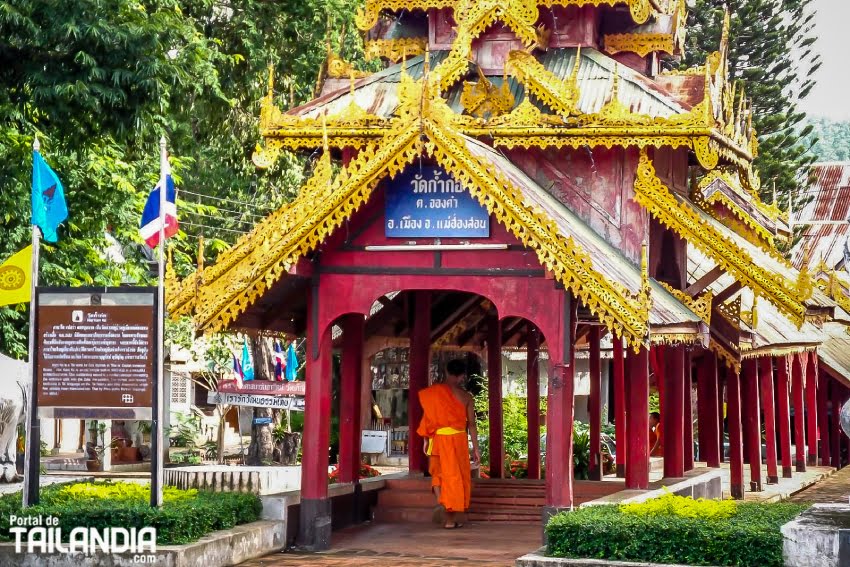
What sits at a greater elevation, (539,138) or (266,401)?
(539,138)

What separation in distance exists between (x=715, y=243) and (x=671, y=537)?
5.12 metres

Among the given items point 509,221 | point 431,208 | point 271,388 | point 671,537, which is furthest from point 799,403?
point 671,537

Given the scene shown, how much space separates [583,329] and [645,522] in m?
8.26

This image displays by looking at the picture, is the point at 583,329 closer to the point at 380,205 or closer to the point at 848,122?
the point at 380,205

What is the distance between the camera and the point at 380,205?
1504cm

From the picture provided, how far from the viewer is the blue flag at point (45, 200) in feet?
46.3

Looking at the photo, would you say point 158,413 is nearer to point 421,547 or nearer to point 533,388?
point 421,547

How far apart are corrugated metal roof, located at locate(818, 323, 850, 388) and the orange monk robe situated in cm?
1788

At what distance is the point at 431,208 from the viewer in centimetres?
1476

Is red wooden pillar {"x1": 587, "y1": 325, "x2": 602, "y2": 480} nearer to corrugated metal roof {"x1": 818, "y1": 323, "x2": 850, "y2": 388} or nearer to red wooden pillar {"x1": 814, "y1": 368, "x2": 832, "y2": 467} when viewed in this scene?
corrugated metal roof {"x1": 818, "y1": 323, "x2": 850, "y2": 388}

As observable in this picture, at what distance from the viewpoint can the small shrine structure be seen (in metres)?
14.2

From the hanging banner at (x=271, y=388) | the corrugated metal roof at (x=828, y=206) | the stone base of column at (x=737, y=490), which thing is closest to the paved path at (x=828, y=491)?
the stone base of column at (x=737, y=490)

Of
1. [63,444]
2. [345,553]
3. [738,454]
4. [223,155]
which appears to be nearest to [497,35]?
[345,553]

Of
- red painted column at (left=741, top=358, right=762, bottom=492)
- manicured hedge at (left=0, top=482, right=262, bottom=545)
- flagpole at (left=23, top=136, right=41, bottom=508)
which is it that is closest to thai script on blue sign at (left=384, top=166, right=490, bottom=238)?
manicured hedge at (left=0, top=482, right=262, bottom=545)
